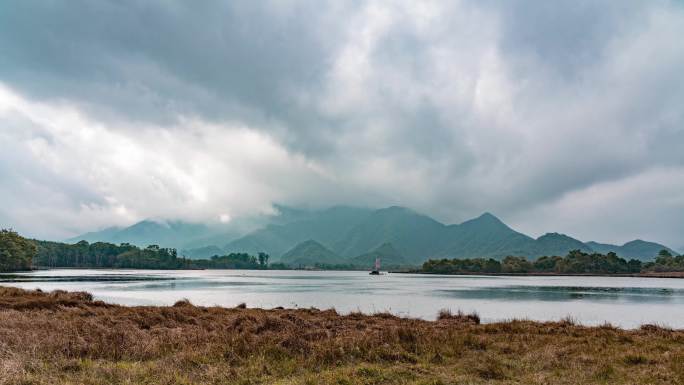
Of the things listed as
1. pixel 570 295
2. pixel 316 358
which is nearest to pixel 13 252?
pixel 570 295

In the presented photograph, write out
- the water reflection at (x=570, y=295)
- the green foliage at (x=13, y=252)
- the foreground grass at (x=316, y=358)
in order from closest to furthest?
the foreground grass at (x=316, y=358) → the water reflection at (x=570, y=295) → the green foliage at (x=13, y=252)

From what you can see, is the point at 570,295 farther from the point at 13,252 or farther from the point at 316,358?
the point at 13,252

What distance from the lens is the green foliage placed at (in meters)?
161

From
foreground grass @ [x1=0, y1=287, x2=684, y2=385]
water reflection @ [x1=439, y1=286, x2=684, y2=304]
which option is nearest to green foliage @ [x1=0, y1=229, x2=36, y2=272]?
water reflection @ [x1=439, y1=286, x2=684, y2=304]

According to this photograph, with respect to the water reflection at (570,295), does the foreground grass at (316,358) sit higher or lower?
higher

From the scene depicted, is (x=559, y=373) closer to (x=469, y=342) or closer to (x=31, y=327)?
(x=469, y=342)

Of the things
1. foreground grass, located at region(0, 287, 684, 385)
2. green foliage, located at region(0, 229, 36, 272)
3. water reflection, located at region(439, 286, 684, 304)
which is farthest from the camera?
green foliage, located at region(0, 229, 36, 272)

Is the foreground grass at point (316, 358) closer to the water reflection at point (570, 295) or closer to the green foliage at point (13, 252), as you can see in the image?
the water reflection at point (570, 295)

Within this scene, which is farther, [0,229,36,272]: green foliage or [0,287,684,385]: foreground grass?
[0,229,36,272]: green foliage

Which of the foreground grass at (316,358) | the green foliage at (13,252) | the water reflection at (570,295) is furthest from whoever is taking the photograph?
the green foliage at (13,252)

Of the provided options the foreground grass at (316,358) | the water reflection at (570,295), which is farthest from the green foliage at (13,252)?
the foreground grass at (316,358)

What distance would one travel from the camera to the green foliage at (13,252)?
16100 cm

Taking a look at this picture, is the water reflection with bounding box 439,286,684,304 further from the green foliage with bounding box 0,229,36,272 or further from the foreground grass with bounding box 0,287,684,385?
the green foliage with bounding box 0,229,36,272

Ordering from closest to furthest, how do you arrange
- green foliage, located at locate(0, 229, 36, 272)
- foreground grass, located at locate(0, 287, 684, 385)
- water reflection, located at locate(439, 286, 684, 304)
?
foreground grass, located at locate(0, 287, 684, 385), water reflection, located at locate(439, 286, 684, 304), green foliage, located at locate(0, 229, 36, 272)
